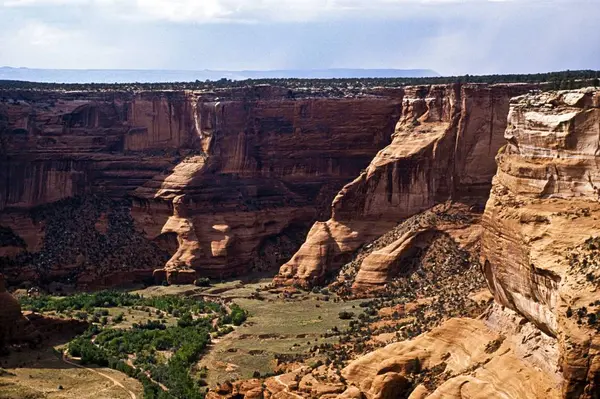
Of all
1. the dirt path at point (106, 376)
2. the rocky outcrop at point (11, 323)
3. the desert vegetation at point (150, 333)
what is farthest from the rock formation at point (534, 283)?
the rocky outcrop at point (11, 323)

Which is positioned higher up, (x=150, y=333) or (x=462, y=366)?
(x=462, y=366)

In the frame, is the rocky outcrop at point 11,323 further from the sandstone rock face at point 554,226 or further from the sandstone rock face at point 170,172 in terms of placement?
the sandstone rock face at point 554,226

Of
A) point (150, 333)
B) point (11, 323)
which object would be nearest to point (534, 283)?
point (11, 323)

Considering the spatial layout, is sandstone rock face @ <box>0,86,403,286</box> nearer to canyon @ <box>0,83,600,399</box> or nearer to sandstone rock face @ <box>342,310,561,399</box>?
canyon @ <box>0,83,600,399</box>

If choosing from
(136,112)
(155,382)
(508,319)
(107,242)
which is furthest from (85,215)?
(508,319)

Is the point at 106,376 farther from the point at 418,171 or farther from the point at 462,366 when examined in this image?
the point at 418,171

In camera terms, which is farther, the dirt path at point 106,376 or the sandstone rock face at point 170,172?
the sandstone rock face at point 170,172
